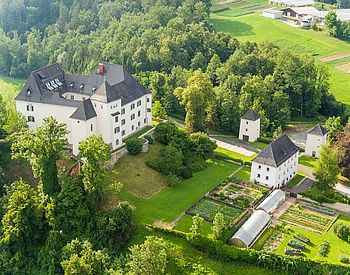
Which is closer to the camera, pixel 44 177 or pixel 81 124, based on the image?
pixel 44 177

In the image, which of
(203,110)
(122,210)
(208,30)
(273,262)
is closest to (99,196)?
(122,210)

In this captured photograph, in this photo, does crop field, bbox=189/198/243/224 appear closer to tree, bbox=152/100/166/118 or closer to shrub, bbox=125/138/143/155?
shrub, bbox=125/138/143/155

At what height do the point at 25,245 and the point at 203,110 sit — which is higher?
the point at 203,110

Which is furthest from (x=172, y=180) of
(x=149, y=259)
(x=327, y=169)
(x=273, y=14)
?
(x=273, y=14)

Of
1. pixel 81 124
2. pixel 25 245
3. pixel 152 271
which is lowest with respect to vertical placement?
pixel 25 245

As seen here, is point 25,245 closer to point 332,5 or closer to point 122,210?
point 122,210

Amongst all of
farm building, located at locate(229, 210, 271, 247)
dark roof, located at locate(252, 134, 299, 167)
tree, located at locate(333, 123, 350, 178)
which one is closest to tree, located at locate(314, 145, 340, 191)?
dark roof, located at locate(252, 134, 299, 167)
